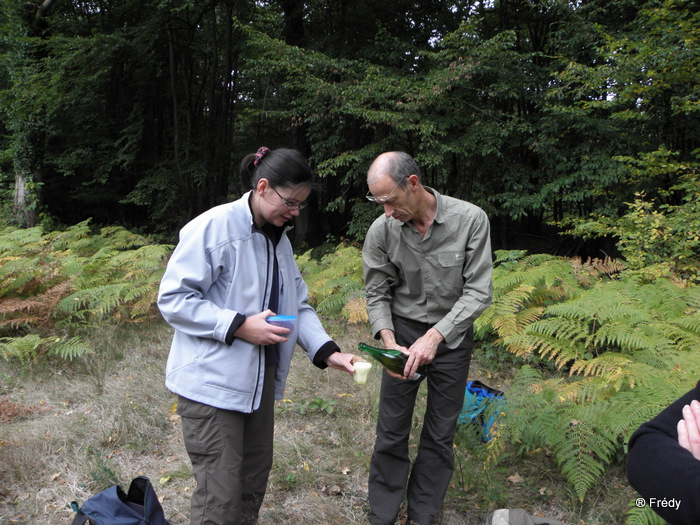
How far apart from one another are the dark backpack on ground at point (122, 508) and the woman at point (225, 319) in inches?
16.5

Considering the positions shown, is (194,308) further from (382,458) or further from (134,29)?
(134,29)

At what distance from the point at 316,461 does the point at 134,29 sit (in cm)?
1377

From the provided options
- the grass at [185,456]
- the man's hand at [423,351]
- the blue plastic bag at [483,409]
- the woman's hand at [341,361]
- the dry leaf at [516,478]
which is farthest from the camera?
the blue plastic bag at [483,409]

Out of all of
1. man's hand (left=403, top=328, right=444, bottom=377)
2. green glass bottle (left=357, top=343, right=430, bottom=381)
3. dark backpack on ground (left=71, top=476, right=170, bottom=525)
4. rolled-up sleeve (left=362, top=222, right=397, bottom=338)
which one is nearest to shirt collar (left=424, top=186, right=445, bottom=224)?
rolled-up sleeve (left=362, top=222, right=397, bottom=338)

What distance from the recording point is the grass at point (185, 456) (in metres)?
3.00

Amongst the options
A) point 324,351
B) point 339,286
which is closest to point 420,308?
point 324,351

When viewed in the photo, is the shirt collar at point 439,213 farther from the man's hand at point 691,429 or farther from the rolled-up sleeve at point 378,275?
the man's hand at point 691,429

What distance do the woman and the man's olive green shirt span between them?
78cm

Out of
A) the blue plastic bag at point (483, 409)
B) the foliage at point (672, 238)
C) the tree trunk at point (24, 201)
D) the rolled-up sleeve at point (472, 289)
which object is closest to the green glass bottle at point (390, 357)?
the rolled-up sleeve at point (472, 289)

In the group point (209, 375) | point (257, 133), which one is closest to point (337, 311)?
point (209, 375)

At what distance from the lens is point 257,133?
639 inches

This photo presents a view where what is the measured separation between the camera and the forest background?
4211mm

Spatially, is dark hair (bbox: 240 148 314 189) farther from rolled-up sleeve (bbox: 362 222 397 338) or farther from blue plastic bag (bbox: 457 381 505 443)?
blue plastic bag (bbox: 457 381 505 443)

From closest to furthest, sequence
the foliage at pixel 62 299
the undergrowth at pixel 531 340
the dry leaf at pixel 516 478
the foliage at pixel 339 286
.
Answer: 1. the undergrowth at pixel 531 340
2. the dry leaf at pixel 516 478
3. the foliage at pixel 62 299
4. the foliage at pixel 339 286
